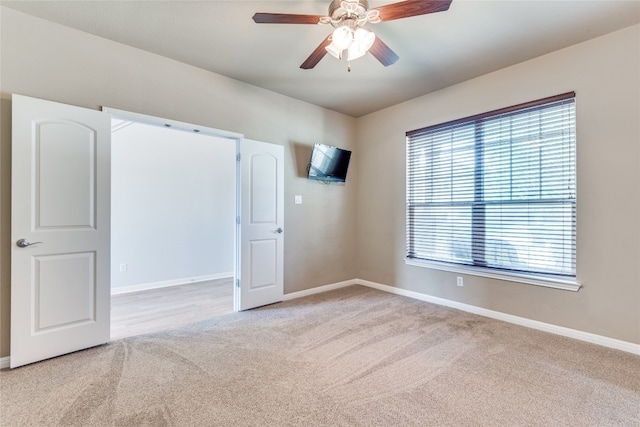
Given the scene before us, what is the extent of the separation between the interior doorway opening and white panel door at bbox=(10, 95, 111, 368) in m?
1.29

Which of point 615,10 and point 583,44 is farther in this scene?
point 583,44

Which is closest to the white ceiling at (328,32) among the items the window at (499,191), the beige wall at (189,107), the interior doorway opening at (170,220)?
the beige wall at (189,107)

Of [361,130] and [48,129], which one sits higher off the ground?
[361,130]

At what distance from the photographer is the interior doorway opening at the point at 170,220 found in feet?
14.7

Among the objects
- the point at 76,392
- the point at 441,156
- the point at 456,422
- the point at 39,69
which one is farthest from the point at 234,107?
the point at 456,422

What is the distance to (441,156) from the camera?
3791 millimetres

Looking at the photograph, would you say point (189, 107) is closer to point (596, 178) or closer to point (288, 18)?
point (288, 18)

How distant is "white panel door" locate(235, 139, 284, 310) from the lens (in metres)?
3.53

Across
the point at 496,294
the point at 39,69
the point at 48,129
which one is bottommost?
the point at 496,294

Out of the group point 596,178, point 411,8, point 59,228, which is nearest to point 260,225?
point 59,228

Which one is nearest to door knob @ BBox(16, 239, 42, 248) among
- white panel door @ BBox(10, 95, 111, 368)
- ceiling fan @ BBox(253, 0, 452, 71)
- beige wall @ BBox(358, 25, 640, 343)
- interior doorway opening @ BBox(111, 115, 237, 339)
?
white panel door @ BBox(10, 95, 111, 368)

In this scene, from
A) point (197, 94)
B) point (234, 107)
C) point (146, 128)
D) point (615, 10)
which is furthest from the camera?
point (146, 128)

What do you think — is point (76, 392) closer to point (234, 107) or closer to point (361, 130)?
point (234, 107)

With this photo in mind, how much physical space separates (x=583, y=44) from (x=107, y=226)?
4.73 m
